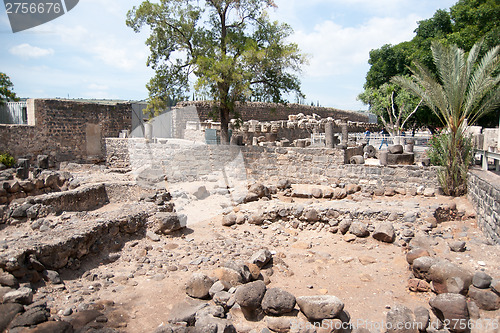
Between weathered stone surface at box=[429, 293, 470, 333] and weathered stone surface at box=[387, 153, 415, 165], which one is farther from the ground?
weathered stone surface at box=[387, 153, 415, 165]

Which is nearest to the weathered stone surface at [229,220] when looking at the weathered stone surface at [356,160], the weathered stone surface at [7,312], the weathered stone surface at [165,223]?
the weathered stone surface at [165,223]

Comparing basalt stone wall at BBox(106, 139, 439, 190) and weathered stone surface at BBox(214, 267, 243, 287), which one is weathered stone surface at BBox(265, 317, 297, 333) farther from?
basalt stone wall at BBox(106, 139, 439, 190)

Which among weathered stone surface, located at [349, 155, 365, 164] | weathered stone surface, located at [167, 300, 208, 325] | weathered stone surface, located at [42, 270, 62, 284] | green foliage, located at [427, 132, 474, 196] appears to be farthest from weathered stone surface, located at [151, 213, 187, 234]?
green foliage, located at [427, 132, 474, 196]

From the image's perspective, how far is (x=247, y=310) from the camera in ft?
14.7

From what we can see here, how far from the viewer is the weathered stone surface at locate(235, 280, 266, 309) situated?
443cm

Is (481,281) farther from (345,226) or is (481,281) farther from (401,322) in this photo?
(345,226)

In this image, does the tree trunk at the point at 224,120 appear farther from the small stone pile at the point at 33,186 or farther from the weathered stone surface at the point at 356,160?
the small stone pile at the point at 33,186

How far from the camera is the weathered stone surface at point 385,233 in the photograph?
723 cm

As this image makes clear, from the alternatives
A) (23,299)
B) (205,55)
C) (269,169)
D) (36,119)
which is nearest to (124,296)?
(23,299)

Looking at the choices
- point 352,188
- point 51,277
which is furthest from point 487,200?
point 51,277

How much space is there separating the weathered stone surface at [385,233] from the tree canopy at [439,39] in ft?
36.3

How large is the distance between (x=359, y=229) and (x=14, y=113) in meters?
21.8

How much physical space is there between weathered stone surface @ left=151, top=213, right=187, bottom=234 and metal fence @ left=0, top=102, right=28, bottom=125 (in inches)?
693

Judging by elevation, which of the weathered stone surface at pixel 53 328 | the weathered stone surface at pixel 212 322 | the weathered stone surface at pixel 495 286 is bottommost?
the weathered stone surface at pixel 212 322
